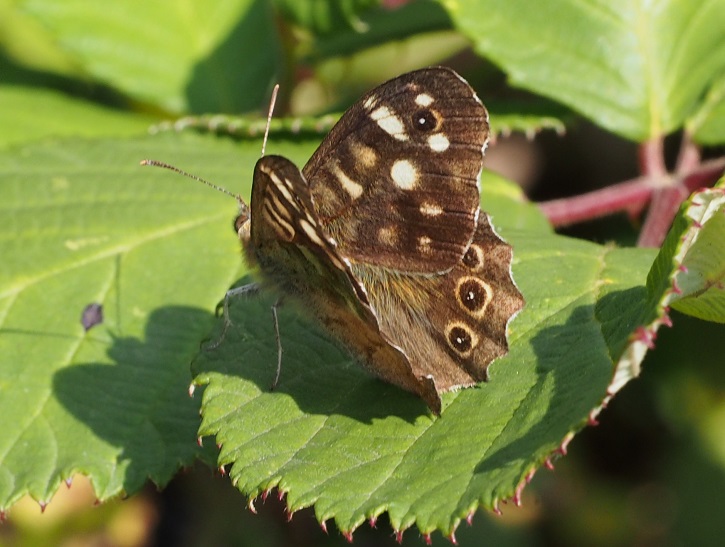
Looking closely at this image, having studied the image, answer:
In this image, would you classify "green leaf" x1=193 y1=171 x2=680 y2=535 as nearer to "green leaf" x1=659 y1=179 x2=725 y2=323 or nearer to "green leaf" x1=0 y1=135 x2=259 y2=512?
"green leaf" x1=659 y1=179 x2=725 y2=323

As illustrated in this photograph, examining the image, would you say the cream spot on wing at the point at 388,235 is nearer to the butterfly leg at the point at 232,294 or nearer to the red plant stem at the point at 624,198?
the butterfly leg at the point at 232,294

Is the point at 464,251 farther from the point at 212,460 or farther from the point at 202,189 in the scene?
the point at 202,189

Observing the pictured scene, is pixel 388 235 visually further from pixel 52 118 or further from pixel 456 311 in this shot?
pixel 52 118

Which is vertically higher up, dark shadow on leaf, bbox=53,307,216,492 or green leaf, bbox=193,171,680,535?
green leaf, bbox=193,171,680,535

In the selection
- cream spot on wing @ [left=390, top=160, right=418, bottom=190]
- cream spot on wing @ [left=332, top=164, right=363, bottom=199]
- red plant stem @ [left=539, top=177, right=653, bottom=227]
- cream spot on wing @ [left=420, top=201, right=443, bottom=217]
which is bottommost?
red plant stem @ [left=539, top=177, right=653, bottom=227]

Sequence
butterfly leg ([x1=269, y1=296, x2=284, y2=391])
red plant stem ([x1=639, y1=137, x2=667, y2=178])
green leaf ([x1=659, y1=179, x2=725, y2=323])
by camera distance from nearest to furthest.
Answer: green leaf ([x1=659, y1=179, x2=725, y2=323])
butterfly leg ([x1=269, y1=296, x2=284, y2=391])
red plant stem ([x1=639, y1=137, x2=667, y2=178])

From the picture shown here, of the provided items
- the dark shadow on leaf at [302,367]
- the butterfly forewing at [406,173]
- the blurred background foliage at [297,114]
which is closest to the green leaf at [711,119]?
the blurred background foliage at [297,114]

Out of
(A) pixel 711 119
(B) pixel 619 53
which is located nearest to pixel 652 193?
(A) pixel 711 119

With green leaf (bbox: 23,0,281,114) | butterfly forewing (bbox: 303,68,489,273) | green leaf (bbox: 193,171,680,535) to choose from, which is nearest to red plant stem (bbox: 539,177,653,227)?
green leaf (bbox: 193,171,680,535)
